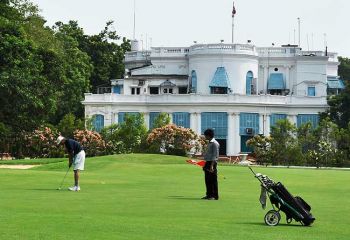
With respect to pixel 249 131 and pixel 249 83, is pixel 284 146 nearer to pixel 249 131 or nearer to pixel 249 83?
pixel 249 131

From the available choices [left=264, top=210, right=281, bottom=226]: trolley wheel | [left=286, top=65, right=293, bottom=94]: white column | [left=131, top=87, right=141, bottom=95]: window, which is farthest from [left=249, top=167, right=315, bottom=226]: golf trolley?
[left=286, top=65, right=293, bottom=94]: white column

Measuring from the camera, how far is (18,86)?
58844 millimetres

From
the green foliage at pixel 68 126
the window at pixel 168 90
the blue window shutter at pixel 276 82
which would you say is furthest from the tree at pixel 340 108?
the green foliage at pixel 68 126

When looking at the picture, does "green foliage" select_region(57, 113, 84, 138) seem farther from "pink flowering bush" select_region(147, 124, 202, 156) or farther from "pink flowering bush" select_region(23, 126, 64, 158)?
"pink flowering bush" select_region(147, 124, 202, 156)

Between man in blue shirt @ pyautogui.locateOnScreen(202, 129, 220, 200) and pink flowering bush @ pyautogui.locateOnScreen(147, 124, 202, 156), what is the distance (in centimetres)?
4421

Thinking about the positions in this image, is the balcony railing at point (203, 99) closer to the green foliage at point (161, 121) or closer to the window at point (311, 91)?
the window at point (311, 91)

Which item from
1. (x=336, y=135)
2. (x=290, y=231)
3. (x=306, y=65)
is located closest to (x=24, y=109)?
(x=336, y=135)

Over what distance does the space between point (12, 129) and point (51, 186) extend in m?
38.0

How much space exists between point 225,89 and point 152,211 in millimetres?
73054

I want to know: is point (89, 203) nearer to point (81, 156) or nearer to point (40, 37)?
point (81, 156)

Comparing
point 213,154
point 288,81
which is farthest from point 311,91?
point 213,154

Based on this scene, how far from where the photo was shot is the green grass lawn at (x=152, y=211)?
50.4ft

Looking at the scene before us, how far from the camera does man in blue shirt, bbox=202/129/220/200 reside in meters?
23.9

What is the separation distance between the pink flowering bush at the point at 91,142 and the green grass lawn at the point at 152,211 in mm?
33016
